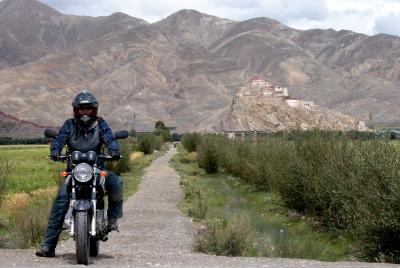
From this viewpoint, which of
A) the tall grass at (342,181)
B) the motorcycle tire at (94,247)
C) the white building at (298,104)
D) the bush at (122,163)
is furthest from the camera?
the white building at (298,104)

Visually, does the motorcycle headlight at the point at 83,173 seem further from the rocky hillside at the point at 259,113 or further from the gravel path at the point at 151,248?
the rocky hillside at the point at 259,113

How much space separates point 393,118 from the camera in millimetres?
182375

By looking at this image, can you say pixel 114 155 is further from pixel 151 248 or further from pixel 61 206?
pixel 151 248

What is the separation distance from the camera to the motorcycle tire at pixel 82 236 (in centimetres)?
888

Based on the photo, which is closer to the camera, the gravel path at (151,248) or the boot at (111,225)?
the gravel path at (151,248)

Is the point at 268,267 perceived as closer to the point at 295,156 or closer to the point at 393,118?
the point at 295,156

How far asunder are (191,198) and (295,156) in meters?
5.60

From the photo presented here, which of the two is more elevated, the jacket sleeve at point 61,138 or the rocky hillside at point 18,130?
the jacket sleeve at point 61,138

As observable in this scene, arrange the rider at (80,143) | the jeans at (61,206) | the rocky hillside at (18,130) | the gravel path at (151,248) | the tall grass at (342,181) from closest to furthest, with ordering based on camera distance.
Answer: the gravel path at (151,248)
the jeans at (61,206)
the rider at (80,143)
the tall grass at (342,181)
the rocky hillside at (18,130)

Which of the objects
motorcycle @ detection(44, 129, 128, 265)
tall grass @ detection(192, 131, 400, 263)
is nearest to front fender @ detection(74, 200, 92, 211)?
motorcycle @ detection(44, 129, 128, 265)

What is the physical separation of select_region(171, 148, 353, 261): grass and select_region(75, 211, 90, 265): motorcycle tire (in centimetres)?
370

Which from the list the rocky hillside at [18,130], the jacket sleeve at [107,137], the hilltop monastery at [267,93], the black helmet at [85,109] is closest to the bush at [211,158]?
the jacket sleeve at [107,137]

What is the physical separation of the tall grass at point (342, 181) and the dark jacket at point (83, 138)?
5976 mm

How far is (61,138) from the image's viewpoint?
9766 millimetres
